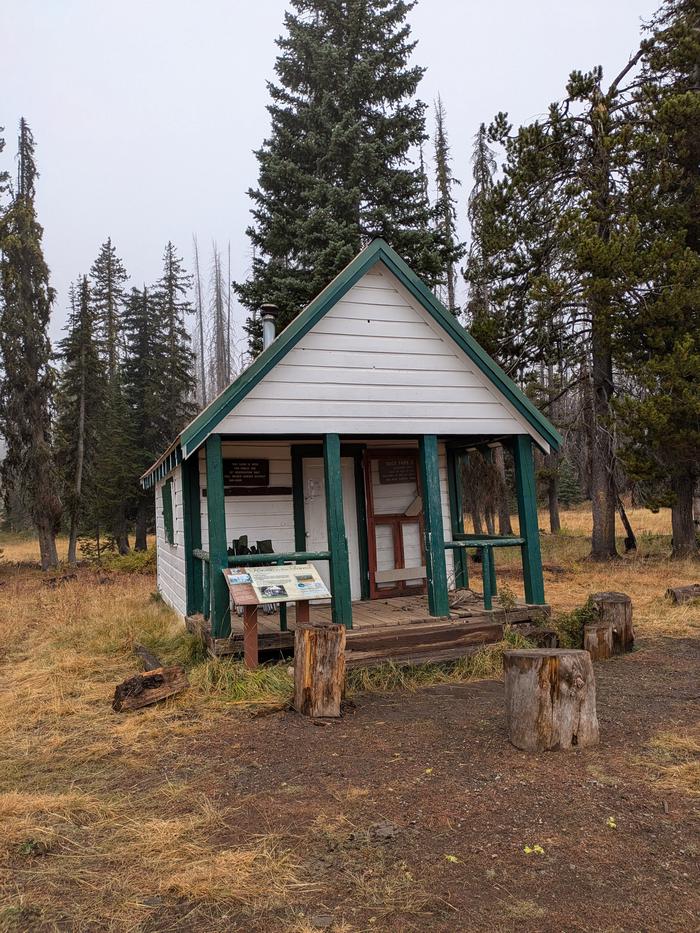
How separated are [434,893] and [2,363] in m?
23.5

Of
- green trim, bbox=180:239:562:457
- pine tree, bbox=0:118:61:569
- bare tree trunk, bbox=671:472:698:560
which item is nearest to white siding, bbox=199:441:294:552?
green trim, bbox=180:239:562:457

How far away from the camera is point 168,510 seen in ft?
37.2

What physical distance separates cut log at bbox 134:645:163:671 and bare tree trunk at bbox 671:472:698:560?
1343cm

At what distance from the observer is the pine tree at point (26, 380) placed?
862 inches

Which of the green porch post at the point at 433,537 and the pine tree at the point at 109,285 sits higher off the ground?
the pine tree at the point at 109,285

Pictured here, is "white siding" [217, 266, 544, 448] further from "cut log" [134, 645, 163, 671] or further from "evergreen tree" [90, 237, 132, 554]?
"evergreen tree" [90, 237, 132, 554]

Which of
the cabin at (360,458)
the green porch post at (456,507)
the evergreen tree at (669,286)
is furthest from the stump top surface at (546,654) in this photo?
the evergreen tree at (669,286)

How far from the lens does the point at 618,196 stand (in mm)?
15664

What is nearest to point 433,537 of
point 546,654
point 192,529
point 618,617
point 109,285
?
point 618,617

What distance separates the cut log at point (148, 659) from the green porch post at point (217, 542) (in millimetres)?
959

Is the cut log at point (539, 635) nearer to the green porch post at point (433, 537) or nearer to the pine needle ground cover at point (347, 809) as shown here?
the pine needle ground cover at point (347, 809)

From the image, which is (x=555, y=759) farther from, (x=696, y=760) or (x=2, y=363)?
(x=2, y=363)

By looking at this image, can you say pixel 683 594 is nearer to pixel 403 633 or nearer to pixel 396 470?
pixel 396 470

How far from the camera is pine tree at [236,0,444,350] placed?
54.7 ft
